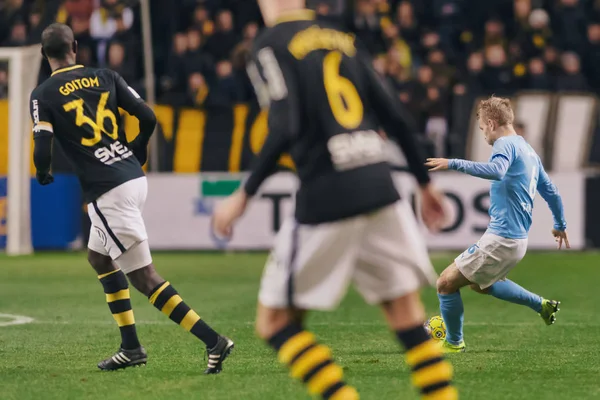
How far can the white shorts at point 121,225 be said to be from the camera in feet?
22.2

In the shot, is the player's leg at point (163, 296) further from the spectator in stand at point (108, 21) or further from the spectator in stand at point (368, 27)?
the spectator in stand at point (368, 27)

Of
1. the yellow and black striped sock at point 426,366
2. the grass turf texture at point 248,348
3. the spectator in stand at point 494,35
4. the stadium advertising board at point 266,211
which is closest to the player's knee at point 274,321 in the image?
the yellow and black striped sock at point 426,366

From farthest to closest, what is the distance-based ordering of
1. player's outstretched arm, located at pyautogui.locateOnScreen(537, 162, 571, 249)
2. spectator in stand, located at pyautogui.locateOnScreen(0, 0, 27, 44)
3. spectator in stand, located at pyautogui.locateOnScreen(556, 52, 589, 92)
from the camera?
1. spectator in stand, located at pyautogui.locateOnScreen(0, 0, 27, 44)
2. spectator in stand, located at pyautogui.locateOnScreen(556, 52, 589, 92)
3. player's outstretched arm, located at pyautogui.locateOnScreen(537, 162, 571, 249)

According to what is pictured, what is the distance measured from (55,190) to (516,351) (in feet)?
37.6

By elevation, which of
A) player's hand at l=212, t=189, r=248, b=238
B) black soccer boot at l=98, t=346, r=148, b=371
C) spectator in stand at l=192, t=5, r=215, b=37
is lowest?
black soccer boot at l=98, t=346, r=148, b=371

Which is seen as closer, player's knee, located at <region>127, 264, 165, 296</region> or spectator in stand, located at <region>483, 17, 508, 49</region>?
player's knee, located at <region>127, 264, 165, 296</region>

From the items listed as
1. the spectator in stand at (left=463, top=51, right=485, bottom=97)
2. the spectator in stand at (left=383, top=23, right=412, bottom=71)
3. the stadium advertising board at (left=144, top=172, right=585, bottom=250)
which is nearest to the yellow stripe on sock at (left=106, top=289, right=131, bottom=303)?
the stadium advertising board at (left=144, top=172, right=585, bottom=250)

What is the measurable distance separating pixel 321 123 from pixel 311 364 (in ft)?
3.22

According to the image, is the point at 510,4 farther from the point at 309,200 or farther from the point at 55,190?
the point at 309,200

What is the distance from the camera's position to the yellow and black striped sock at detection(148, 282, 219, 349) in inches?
268

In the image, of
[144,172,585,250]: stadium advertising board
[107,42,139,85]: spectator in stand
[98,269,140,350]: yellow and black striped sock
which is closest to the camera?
[98,269,140,350]: yellow and black striped sock

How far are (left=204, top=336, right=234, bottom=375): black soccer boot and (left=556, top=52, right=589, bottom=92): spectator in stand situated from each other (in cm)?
1371

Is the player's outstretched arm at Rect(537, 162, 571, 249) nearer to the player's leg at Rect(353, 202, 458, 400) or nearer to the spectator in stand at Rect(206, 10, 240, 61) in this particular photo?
the player's leg at Rect(353, 202, 458, 400)

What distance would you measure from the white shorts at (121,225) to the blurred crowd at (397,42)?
1213 cm
